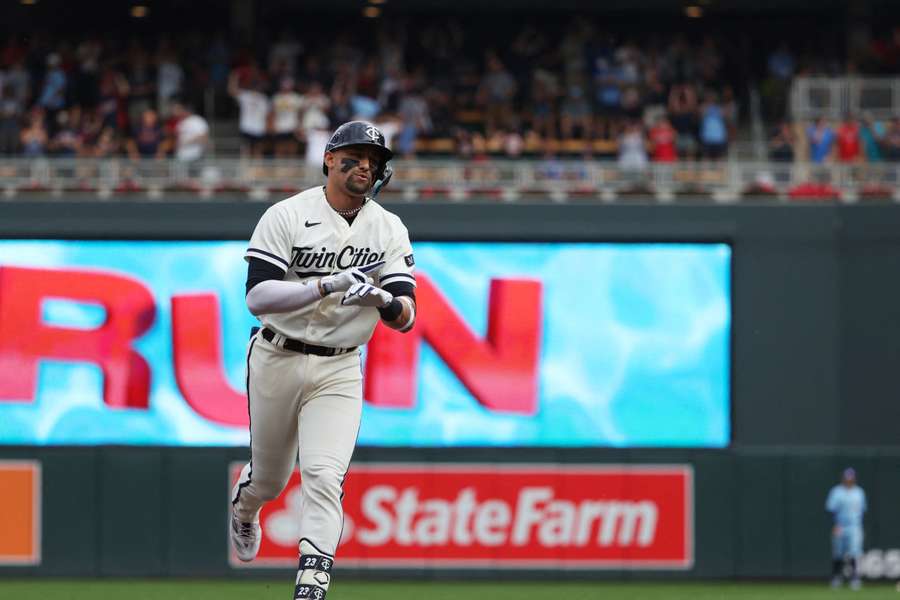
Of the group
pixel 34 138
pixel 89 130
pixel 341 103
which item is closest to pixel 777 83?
pixel 341 103

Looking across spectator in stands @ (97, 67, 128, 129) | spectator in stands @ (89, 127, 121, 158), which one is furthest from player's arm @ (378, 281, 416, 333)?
spectator in stands @ (97, 67, 128, 129)

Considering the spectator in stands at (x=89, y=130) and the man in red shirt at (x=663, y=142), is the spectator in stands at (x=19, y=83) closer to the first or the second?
the spectator in stands at (x=89, y=130)

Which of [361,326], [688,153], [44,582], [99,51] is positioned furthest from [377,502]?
[361,326]

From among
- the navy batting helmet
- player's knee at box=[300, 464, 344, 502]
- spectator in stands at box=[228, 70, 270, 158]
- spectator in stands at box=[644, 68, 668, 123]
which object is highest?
spectator in stands at box=[644, 68, 668, 123]

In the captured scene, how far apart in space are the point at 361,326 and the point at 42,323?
442 inches

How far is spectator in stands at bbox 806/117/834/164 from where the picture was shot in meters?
18.1

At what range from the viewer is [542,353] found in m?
18.1

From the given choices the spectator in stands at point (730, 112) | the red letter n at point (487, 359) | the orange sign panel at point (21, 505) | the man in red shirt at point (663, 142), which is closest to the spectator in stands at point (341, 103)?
the red letter n at point (487, 359)

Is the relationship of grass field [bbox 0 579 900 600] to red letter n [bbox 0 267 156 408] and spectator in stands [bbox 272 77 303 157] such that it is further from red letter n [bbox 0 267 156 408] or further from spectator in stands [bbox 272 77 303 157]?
spectator in stands [bbox 272 77 303 157]

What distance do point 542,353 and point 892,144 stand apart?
467 centimetres

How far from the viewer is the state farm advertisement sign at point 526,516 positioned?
1803 cm

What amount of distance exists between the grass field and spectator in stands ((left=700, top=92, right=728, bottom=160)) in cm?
496

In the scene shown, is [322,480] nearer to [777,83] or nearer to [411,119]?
[411,119]

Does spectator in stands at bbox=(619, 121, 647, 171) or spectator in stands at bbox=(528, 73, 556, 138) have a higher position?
spectator in stands at bbox=(528, 73, 556, 138)
